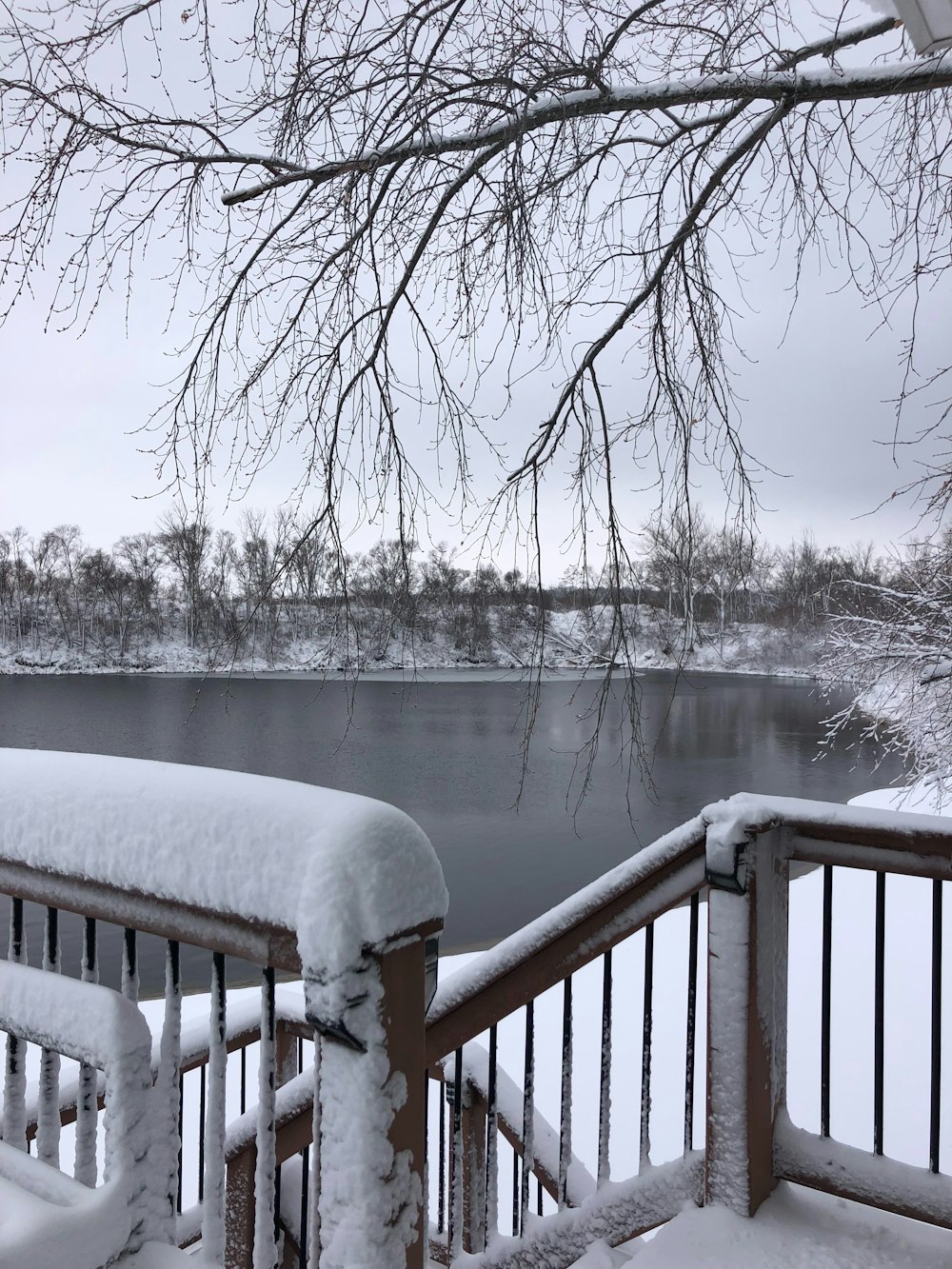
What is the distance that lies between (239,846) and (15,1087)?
0.65 m

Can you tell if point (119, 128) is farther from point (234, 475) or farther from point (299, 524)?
point (299, 524)

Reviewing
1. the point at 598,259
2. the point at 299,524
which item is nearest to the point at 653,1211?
the point at 299,524

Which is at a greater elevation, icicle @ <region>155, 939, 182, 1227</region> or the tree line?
the tree line

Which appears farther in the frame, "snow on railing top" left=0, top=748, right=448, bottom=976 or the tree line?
the tree line

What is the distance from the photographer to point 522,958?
5.82 feet

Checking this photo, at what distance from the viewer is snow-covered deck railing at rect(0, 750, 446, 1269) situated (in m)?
0.89

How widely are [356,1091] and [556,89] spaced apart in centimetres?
317

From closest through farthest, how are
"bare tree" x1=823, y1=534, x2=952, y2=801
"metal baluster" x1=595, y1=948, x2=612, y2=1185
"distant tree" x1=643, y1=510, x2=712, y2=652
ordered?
"metal baluster" x1=595, y1=948, x2=612, y2=1185, "distant tree" x1=643, y1=510, x2=712, y2=652, "bare tree" x1=823, y1=534, x2=952, y2=801

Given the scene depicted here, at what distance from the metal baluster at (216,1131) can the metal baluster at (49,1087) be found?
28cm

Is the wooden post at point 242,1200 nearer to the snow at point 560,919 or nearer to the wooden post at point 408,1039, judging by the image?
the snow at point 560,919

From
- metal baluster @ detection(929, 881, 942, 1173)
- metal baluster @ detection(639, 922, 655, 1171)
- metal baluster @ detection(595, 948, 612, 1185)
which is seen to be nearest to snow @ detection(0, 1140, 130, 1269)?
metal baluster @ detection(595, 948, 612, 1185)

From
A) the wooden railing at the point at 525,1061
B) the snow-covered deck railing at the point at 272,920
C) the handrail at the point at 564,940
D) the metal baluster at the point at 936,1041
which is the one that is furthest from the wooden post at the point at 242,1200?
the metal baluster at the point at 936,1041

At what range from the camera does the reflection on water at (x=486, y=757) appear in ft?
44.4

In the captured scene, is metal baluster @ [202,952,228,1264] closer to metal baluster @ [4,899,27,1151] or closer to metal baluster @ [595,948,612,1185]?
metal baluster @ [4,899,27,1151]
